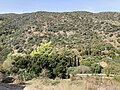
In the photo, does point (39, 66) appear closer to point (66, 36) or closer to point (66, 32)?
point (66, 36)

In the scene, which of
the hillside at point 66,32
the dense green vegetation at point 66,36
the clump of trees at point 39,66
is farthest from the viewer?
the hillside at point 66,32

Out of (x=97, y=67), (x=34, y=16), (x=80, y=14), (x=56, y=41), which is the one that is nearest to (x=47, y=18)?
(x=34, y=16)

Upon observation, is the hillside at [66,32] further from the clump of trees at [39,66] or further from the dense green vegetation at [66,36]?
the clump of trees at [39,66]

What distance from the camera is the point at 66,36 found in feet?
280

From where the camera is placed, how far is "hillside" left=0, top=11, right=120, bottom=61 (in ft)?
243

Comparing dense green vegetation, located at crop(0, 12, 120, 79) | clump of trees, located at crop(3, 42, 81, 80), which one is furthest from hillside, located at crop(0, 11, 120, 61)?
clump of trees, located at crop(3, 42, 81, 80)

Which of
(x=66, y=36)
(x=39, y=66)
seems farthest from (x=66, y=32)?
(x=39, y=66)

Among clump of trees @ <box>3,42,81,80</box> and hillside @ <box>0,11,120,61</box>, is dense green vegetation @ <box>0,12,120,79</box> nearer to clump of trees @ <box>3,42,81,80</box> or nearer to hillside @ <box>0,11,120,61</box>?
hillside @ <box>0,11,120,61</box>

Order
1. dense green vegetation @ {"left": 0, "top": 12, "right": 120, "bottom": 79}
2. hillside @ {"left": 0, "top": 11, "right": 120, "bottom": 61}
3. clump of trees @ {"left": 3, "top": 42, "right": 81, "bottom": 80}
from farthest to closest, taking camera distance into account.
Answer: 1. hillside @ {"left": 0, "top": 11, "right": 120, "bottom": 61}
2. dense green vegetation @ {"left": 0, "top": 12, "right": 120, "bottom": 79}
3. clump of trees @ {"left": 3, "top": 42, "right": 81, "bottom": 80}

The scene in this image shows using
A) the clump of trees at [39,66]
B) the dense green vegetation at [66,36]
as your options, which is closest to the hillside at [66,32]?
the dense green vegetation at [66,36]

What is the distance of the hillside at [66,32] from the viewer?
74.1 meters

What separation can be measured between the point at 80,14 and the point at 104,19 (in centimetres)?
836

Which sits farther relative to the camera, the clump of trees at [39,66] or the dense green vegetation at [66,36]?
the dense green vegetation at [66,36]

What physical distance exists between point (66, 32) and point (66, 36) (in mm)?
2903
